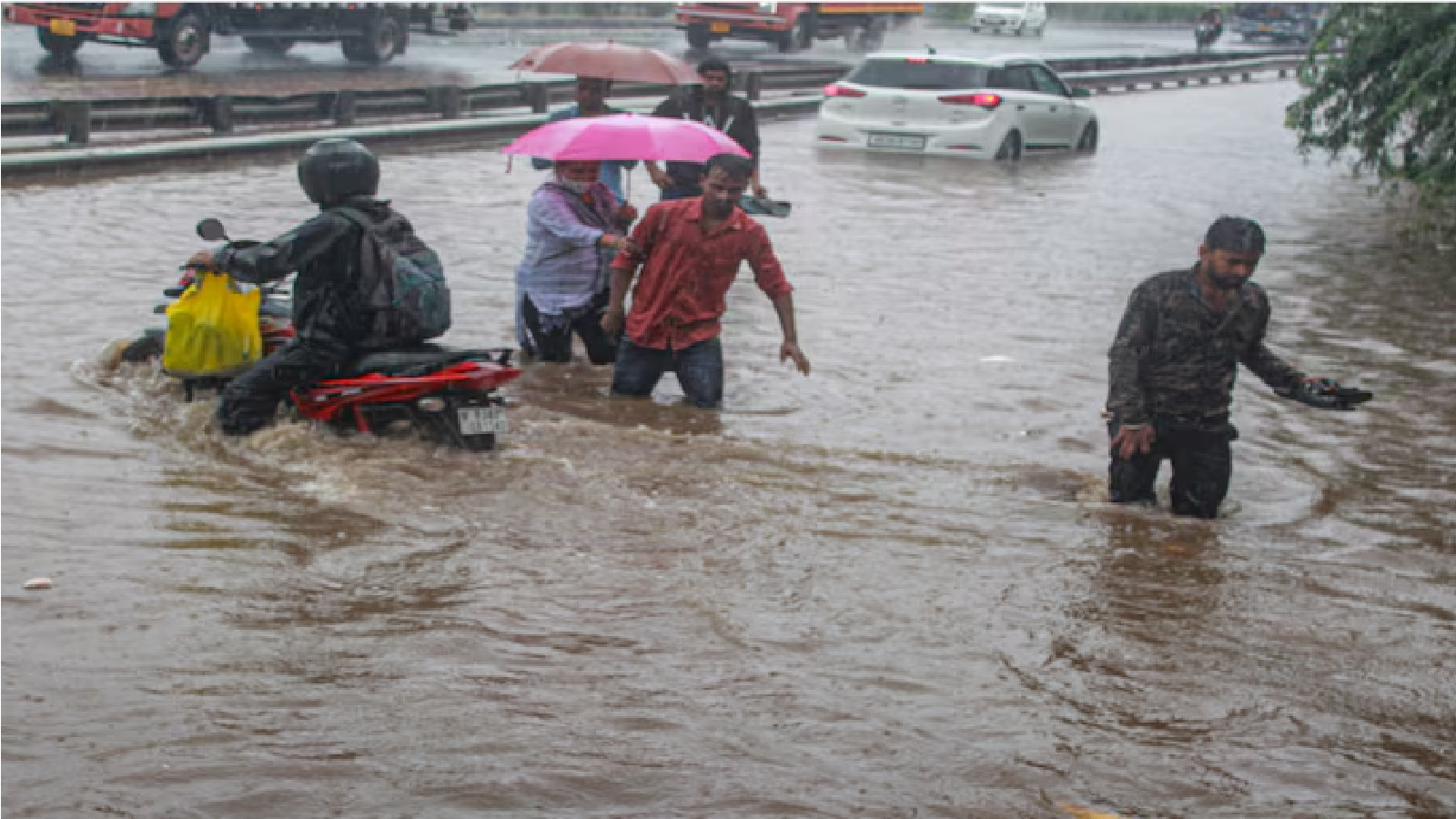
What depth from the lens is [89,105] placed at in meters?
18.8

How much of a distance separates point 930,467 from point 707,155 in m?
2.14

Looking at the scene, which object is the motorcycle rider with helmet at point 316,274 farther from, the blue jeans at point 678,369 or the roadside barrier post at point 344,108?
the roadside barrier post at point 344,108

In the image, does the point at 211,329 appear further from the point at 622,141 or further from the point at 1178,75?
the point at 1178,75

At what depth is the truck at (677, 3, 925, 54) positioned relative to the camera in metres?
41.0

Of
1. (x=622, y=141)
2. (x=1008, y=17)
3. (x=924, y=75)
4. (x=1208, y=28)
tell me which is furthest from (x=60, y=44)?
(x=1008, y=17)

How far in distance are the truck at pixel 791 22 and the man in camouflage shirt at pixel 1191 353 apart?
34.2 m

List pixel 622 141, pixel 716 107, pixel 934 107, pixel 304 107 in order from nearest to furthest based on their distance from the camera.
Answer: pixel 622 141 → pixel 716 107 → pixel 304 107 → pixel 934 107

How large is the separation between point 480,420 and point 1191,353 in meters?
3.02

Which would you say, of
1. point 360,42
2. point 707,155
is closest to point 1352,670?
point 707,155

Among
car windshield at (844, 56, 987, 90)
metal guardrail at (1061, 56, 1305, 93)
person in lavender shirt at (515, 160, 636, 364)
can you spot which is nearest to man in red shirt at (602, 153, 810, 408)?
person in lavender shirt at (515, 160, 636, 364)

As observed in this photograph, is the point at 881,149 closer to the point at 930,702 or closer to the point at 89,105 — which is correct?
the point at 89,105

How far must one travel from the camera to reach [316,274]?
824cm

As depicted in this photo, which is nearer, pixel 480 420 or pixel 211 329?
pixel 480 420

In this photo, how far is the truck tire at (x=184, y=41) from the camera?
28.9m
